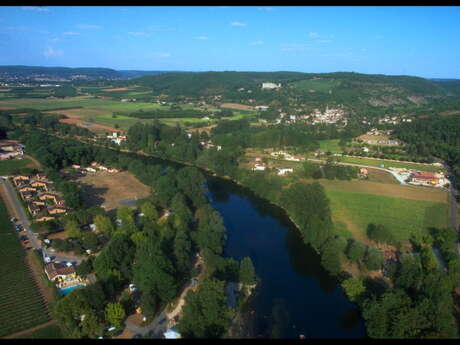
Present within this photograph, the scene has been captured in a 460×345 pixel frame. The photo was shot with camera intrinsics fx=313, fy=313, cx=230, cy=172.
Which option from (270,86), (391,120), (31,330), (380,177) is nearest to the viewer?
(31,330)

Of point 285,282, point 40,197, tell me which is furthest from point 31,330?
point 40,197

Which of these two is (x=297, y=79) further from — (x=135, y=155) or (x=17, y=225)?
(x=17, y=225)

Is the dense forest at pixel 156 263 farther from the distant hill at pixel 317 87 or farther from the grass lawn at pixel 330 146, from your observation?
the distant hill at pixel 317 87

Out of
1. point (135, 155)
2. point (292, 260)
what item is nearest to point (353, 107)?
point (135, 155)

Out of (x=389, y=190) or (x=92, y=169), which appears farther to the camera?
(x=92, y=169)

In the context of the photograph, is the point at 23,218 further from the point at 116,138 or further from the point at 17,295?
the point at 116,138

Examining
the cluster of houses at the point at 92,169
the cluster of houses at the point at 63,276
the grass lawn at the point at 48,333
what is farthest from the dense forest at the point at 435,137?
the cluster of houses at the point at 92,169
